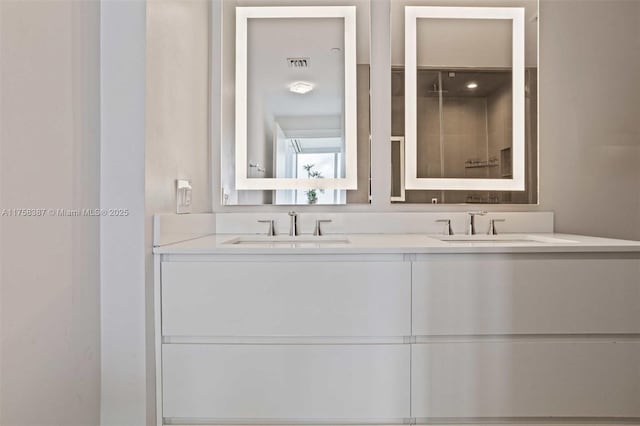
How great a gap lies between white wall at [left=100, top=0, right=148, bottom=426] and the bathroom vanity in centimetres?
7

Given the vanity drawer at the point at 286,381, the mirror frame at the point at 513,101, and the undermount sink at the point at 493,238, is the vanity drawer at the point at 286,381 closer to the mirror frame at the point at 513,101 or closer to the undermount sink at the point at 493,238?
the undermount sink at the point at 493,238

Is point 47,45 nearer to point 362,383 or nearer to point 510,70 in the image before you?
point 362,383

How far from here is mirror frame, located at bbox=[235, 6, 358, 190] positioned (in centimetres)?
162

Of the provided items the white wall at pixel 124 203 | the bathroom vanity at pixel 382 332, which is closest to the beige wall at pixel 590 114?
the bathroom vanity at pixel 382 332

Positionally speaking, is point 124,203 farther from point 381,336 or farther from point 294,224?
point 381,336

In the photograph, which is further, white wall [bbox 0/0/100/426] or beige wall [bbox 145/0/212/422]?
beige wall [bbox 145/0/212/422]

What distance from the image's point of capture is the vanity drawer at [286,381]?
3.58ft

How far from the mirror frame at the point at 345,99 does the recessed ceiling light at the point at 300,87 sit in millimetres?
158

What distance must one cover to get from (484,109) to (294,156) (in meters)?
0.82

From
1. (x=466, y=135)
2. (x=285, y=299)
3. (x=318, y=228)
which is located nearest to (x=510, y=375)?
(x=285, y=299)

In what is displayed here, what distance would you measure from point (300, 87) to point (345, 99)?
198mm

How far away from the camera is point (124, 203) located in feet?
3.44

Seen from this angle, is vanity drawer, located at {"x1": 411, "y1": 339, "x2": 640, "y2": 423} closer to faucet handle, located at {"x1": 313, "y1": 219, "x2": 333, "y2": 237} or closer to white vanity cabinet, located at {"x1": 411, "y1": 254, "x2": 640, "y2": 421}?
white vanity cabinet, located at {"x1": 411, "y1": 254, "x2": 640, "y2": 421}

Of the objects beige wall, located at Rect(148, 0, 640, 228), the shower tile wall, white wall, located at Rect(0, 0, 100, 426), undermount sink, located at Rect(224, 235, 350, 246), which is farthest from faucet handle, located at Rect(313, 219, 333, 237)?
white wall, located at Rect(0, 0, 100, 426)
